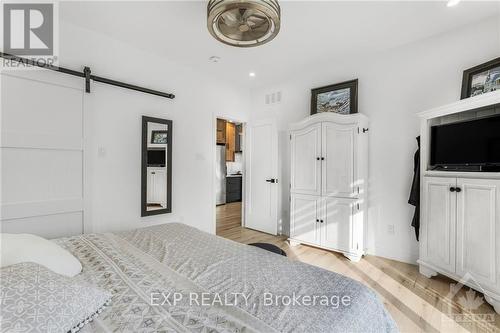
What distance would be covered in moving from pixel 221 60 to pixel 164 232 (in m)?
2.40

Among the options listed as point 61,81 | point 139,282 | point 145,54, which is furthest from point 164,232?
point 145,54

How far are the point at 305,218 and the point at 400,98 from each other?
1956 mm

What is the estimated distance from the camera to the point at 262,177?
4.25m

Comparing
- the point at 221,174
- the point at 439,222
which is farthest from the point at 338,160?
the point at 221,174

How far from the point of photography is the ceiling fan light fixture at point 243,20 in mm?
1583

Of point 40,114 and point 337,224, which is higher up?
point 40,114

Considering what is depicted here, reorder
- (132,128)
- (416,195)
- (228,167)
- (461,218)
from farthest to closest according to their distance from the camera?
(228,167) → (132,128) → (416,195) → (461,218)

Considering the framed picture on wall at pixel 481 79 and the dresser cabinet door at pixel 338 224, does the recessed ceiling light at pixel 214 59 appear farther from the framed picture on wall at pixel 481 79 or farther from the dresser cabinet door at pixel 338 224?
the framed picture on wall at pixel 481 79

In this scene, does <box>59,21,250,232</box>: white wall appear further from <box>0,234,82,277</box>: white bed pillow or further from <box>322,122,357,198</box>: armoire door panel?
<box>322,122,357,198</box>: armoire door panel

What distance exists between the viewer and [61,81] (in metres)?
2.35

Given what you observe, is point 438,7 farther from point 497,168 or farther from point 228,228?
point 228,228

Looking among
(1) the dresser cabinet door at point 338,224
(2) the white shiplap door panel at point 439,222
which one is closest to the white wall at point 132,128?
(1) the dresser cabinet door at point 338,224

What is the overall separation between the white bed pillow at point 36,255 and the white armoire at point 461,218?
294 centimetres

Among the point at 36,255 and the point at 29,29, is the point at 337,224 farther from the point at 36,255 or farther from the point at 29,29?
the point at 29,29
